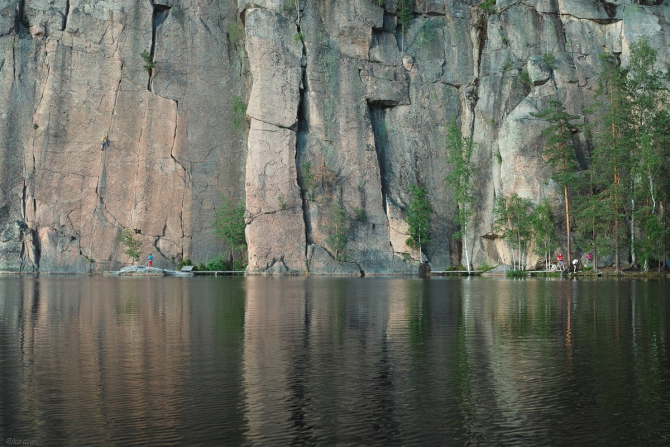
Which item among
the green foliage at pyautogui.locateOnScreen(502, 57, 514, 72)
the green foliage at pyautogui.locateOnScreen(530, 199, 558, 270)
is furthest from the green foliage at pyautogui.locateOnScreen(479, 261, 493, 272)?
the green foliage at pyautogui.locateOnScreen(502, 57, 514, 72)

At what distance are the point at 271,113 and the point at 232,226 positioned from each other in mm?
10158

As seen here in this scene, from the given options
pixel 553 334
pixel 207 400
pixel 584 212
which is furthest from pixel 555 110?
pixel 207 400

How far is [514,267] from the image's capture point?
58.0 m

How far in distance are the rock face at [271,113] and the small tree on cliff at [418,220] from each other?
1.13m

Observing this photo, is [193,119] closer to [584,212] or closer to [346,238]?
[346,238]

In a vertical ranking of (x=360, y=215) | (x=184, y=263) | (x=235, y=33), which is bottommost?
(x=184, y=263)

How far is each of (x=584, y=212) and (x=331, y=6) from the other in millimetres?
30652

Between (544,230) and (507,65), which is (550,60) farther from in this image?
(544,230)

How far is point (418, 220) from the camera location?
206 feet

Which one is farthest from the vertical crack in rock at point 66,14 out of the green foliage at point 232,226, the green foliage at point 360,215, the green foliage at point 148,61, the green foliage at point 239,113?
the green foliage at point 360,215

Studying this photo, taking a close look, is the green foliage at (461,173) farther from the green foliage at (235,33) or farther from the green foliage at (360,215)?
the green foliage at (235,33)

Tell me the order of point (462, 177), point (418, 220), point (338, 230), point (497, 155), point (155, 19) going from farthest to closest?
point (155, 19) < point (462, 177) < point (338, 230) < point (418, 220) < point (497, 155)

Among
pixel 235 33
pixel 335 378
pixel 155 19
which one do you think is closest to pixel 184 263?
pixel 235 33

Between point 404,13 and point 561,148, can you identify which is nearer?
point 561,148
